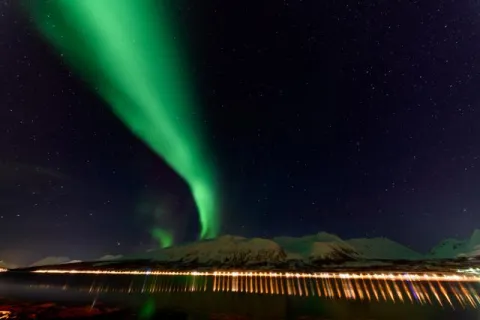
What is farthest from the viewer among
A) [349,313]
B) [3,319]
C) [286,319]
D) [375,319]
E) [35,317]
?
→ [349,313]

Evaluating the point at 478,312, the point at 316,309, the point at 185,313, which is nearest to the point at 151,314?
the point at 185,313

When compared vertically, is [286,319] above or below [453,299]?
below

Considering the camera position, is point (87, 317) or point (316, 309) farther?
point (316, 309)

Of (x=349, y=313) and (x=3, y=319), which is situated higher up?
(x=349, y=313)

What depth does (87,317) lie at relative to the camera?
240 ft

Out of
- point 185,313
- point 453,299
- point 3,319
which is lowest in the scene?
point 3,319

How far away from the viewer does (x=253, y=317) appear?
253 feet

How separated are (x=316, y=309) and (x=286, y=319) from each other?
27.8 m

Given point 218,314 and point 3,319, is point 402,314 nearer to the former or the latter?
point 218,314

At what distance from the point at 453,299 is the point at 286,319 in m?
97.2

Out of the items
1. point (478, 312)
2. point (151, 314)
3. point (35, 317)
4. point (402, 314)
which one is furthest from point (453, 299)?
point (35, 317)

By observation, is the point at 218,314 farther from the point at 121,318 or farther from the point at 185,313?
the point at 121,318

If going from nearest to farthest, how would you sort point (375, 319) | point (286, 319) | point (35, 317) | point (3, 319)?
point (3, 319), point (35, 317), point (286, 319), point (375, 319)

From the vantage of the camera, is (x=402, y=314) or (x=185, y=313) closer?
(x=185, y=313)
